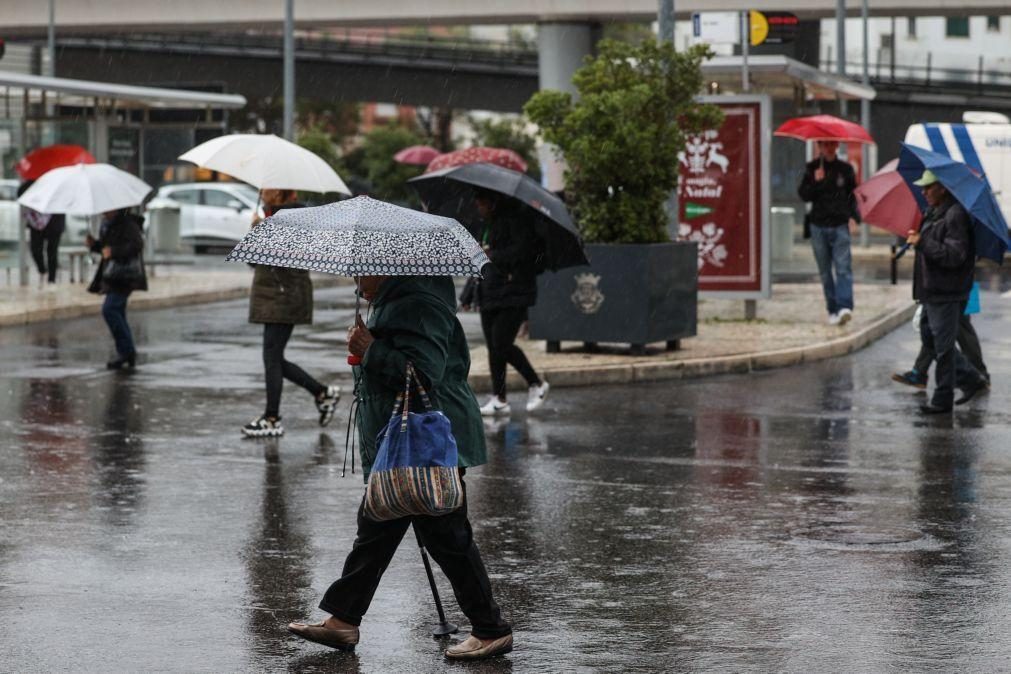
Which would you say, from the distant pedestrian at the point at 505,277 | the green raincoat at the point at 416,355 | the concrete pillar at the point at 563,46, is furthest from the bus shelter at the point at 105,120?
the green raincoat at the point at 416,355

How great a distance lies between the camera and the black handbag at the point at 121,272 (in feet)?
51.2

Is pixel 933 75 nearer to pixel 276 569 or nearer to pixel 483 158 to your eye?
pixel 483 158

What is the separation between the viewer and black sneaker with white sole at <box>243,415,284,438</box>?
1162cm

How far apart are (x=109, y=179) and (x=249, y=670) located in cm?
1119

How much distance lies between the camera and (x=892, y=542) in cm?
822

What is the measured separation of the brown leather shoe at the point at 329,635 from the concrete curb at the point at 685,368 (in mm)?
7347

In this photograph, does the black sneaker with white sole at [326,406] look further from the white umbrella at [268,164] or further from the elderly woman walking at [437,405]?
the elderly woman walking at [437,405]

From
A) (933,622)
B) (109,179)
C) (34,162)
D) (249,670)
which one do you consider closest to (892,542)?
(933,622)

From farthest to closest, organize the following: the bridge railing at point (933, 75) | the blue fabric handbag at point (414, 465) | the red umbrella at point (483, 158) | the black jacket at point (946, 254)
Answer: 1. the bridge railing at point (933, 75)
2. the red umbrella at point (483, 158)
3. the black jacket at point (946, 254)
4. the blue fabric handbag at point (414, 465)

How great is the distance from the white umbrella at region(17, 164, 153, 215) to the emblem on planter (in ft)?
13.6

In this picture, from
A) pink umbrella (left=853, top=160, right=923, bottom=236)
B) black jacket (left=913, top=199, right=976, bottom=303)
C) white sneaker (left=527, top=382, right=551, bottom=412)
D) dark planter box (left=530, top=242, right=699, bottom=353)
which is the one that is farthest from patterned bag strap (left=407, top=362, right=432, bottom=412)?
dark planter box (left=530, top=242, right=699, bottom=353)

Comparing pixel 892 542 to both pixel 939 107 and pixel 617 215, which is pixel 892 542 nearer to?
pixel 617 215

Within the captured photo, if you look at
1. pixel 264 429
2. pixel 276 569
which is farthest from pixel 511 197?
pixel 276 569

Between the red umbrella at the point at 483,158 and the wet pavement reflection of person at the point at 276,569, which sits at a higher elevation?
the red umbrella at the point at 483,158
